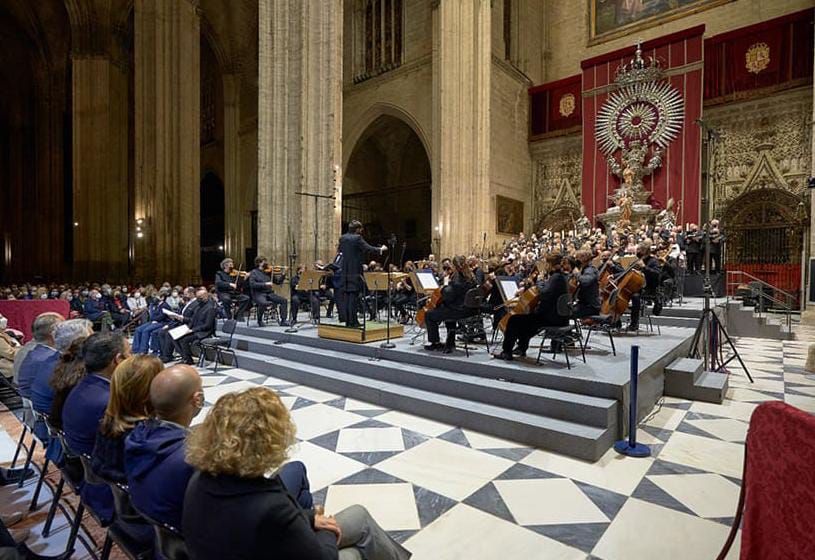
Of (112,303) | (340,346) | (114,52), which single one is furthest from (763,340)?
(114,52)

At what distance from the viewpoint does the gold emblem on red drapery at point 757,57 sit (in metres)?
13.8

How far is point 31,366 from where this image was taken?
311 cm

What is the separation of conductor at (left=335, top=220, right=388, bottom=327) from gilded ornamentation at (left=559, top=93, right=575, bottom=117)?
15.0 metres

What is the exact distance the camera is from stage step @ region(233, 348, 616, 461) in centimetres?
356

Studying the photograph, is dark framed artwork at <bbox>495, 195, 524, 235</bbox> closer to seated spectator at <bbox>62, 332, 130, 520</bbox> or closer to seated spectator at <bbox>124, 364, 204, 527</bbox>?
seated spectator at <bbox>62, 332, 130, 520</bbox>

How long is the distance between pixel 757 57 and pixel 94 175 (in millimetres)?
26105

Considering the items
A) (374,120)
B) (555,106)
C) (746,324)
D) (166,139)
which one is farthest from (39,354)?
(555,106)

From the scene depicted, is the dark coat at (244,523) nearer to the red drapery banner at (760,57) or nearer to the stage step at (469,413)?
the stage step at (469,413)

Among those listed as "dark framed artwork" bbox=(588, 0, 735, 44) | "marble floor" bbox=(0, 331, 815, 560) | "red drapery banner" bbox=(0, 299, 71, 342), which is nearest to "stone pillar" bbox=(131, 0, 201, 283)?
"red drapery banner" bbox=(0, 299, 71, 342)

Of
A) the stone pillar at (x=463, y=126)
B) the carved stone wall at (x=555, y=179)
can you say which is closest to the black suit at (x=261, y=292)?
the stone pillar at (x=463, y=126)

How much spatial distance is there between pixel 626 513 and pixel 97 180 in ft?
79.5

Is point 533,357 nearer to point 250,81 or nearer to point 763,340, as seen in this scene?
point 763,340

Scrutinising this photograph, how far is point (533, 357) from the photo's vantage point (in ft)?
17.1

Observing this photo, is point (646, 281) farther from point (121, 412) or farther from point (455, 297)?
point (121, 412)
